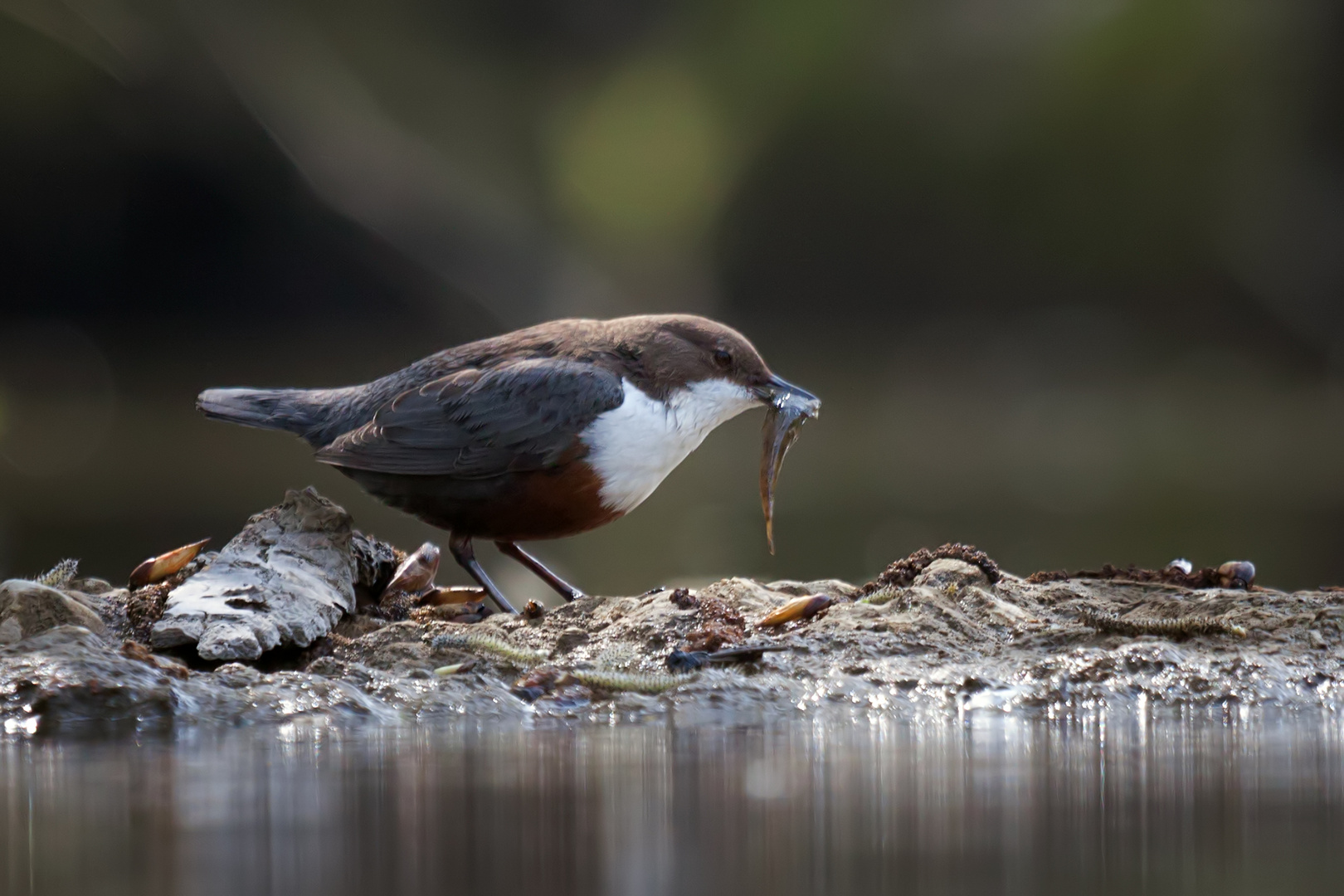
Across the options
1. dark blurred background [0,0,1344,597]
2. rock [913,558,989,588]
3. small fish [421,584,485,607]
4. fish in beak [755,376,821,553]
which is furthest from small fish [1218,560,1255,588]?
dark blurred background [0,0,1344,597]

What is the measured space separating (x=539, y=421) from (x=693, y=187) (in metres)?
21.5

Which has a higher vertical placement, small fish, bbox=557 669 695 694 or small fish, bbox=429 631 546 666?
small fish, bbox=429 631 546 666

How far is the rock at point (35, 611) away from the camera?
13.9 feet

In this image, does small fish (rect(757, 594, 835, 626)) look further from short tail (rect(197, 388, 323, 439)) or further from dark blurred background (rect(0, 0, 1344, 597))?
dark blurred background (rect(0, 0, 1344, 597))

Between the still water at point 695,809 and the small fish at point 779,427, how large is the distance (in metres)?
1.98

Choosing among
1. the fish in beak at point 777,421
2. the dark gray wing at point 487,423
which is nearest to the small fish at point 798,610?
the fish in beak at point 777,421

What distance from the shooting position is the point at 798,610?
4.76m

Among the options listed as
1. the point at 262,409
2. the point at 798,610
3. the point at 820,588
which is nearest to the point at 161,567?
the point at 262,409

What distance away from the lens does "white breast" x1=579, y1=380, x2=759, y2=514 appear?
17.9 feet

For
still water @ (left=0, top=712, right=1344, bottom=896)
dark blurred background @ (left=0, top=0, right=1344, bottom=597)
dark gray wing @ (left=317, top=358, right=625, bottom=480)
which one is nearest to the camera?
still water @ (left=0, top=712, right=1344, bottom=896)

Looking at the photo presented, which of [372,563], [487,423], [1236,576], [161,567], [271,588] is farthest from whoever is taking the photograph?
[487,423]

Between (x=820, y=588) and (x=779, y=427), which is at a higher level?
(x=779, y=427)

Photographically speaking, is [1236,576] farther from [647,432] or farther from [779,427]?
[647,432]

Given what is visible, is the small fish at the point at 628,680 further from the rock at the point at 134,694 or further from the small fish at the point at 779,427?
the small fish at the point at 779,427
